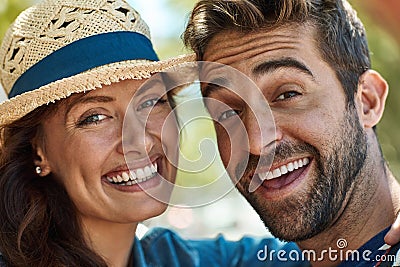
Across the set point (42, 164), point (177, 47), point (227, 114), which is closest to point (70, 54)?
point (42, 164)

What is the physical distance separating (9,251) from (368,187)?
1.15 m

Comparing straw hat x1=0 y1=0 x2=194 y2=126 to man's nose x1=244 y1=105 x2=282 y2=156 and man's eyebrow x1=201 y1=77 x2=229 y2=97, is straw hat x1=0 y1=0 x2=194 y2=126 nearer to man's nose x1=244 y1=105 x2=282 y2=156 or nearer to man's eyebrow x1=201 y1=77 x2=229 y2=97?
man's eyebrow x1=201 y1=77 x2=229 y2=97

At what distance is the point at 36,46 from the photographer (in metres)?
2.38

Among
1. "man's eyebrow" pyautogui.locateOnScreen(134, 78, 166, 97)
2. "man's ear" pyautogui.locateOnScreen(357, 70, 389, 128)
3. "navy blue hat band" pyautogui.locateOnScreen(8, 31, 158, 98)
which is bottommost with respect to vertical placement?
"man's ear" pyautogui.locateOnScreen(357, 70, 389, 128)

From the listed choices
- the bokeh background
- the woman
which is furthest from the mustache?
the bokeh background

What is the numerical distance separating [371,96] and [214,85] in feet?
1.66

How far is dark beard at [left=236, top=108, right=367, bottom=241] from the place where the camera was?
223cm

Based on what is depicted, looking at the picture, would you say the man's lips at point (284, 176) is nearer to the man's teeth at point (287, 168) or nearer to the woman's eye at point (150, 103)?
the man's teeth at point (287, 168)

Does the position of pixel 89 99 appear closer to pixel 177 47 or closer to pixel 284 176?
pixel 284 176

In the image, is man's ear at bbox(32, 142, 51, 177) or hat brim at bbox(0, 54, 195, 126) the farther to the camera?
man's ear at bbox(32, 142, 51, 177)

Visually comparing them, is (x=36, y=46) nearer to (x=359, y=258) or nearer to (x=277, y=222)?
(x=277, y=222)

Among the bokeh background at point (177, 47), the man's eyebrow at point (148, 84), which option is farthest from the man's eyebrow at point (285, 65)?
the bokeh background at point (177, 47)

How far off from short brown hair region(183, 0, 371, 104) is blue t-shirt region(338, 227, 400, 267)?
1.43ft

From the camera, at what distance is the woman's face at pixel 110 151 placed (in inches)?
93.5
